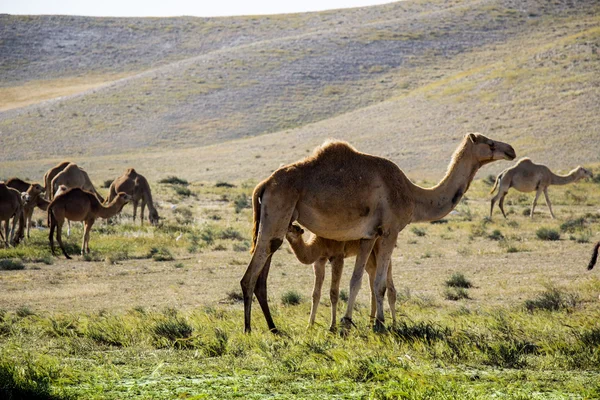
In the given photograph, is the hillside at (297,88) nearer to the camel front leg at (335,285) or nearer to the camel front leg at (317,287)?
the camel front leg at (317,287)

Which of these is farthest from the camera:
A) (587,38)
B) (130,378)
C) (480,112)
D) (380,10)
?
(380,10)

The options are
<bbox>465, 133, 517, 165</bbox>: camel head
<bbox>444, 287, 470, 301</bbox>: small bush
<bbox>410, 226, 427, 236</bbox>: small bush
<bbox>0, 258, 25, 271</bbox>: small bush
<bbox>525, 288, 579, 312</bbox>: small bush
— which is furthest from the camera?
<bbox>410, 226, 427, 236</bbox>: small bush

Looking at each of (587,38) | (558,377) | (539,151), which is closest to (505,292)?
(558,377)

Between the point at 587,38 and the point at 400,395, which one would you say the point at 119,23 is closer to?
the point at 587,38

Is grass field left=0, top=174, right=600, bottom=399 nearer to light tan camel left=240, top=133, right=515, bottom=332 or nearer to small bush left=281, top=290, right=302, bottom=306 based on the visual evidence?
small bush left=281, top=290, right=302, bottom=306

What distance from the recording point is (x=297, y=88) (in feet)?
242

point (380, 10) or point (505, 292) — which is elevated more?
point (380, 10)

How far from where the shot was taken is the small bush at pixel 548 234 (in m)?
20.5

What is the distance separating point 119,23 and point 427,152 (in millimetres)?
66636

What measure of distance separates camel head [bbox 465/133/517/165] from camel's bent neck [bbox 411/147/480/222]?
0.36ft

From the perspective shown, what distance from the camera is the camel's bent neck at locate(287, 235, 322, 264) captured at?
1033cm

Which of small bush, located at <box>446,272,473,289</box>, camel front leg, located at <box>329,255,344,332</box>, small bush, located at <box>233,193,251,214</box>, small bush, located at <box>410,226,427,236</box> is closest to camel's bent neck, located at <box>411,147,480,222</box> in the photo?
camel front leg, located at <box>329,255,344,332</box>

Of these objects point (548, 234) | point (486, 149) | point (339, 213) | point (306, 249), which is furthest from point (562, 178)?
point (339, 213)

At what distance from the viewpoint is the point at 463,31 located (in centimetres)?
8338
